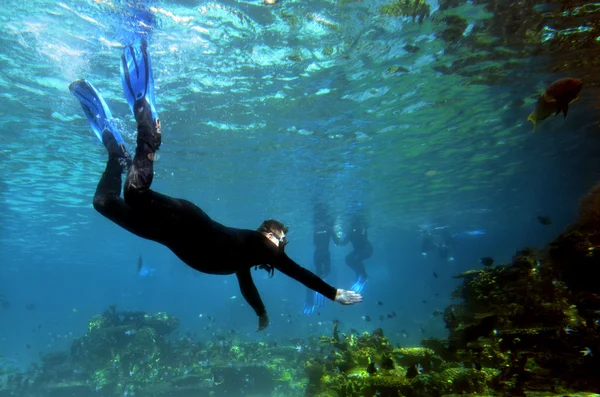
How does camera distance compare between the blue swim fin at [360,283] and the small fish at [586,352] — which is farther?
the blue swim fin at [360,283]

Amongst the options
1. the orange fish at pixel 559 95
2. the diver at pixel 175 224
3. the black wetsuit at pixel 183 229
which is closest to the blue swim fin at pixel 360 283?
the orange fish at pixel 559 95

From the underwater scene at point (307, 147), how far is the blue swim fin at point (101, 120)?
4 centimetres

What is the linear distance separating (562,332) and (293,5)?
10089mm

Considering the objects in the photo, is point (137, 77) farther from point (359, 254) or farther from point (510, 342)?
point (359, 254)

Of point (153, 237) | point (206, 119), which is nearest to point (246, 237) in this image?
point (153, 237)

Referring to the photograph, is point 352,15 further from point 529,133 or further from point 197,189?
point 197,189

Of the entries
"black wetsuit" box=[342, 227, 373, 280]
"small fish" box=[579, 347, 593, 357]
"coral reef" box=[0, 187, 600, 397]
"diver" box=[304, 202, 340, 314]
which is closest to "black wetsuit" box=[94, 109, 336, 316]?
"coral reef" box=[0, 187, 600, 397]

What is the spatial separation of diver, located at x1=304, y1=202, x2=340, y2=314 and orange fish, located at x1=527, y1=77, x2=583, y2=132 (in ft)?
36.2

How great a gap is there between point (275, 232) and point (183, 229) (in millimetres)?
1026

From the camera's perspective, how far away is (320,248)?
26609 mm

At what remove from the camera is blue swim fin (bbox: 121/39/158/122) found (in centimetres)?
A: 395

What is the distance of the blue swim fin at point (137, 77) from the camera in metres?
3.95

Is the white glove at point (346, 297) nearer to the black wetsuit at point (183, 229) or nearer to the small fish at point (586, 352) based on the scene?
the black wetsuit at point (183, 229)

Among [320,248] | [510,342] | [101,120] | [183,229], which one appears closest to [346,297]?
[183,229]
